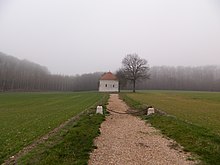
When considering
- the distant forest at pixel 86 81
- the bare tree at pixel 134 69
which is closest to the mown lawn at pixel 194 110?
the bare tree at pixel 134 69

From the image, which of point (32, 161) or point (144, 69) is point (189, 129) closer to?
point (32, 161)

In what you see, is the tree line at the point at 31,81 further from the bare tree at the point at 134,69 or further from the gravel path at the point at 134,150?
the gravel path at the point at 134,150

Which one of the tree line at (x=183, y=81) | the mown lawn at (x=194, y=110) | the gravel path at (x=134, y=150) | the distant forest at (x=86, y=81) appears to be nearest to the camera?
the gravel path at (x=134, y=150)

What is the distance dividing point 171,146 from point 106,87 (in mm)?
88150

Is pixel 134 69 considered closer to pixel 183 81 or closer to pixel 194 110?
pixel 194 110

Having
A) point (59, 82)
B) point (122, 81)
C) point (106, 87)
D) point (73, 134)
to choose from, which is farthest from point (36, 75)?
point (73, 134)

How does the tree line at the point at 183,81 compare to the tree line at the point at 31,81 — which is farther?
the tree line at the point at 183,81

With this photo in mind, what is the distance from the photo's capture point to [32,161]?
747cm

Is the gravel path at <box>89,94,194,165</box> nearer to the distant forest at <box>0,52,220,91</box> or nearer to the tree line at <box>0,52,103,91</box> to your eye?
the tree line at <box>0,52,103,91</box>

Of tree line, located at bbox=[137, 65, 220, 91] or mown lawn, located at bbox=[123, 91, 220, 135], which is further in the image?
tree line, located at bbox=[137, 65, 220, 91]

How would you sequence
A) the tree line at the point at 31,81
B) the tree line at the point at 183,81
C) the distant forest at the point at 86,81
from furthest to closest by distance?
the tree line at the point at 183,81 < the distant forest at the point at 86,81 < the tree line at the point at 31,81

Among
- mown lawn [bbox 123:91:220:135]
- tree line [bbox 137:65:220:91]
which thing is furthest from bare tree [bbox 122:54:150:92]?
tree line [bbox 137:65:220:91]

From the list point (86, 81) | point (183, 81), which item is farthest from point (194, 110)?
point (183, 81)

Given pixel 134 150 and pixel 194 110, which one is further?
pixel 194 110
